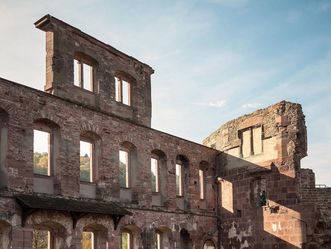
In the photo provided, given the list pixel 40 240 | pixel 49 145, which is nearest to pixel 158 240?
pixel 49 145

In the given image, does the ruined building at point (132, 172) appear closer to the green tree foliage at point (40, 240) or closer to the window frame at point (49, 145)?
the window frame at point (49, 145)

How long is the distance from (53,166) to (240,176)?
30.8 feet

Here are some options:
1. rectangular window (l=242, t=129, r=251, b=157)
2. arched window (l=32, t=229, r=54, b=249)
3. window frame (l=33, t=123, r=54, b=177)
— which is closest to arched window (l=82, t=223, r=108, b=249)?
window frame (l=33, t=123, r=54, b=177)

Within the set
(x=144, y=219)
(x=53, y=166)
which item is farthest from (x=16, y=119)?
(x=144, y=219)

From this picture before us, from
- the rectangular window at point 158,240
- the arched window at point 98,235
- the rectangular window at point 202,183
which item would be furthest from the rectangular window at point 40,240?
the arched window at point 98,235

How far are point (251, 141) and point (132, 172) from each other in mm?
6101

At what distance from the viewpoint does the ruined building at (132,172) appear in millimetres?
14477

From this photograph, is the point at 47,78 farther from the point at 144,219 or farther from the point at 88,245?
the point at 88,245

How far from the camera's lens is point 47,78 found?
17.0 m

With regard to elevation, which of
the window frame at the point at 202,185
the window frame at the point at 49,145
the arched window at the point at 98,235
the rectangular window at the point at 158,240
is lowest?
the rectangular window at the point at 158,240

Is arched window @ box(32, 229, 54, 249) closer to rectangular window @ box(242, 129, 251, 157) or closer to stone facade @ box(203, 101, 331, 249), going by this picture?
stone facade @ box(203, 101, 331, 249)

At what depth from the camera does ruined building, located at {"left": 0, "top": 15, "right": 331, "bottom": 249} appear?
570 inches

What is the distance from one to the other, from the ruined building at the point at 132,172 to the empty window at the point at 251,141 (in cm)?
5

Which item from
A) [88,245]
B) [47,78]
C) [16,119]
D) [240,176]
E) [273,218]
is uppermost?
[47,78]
